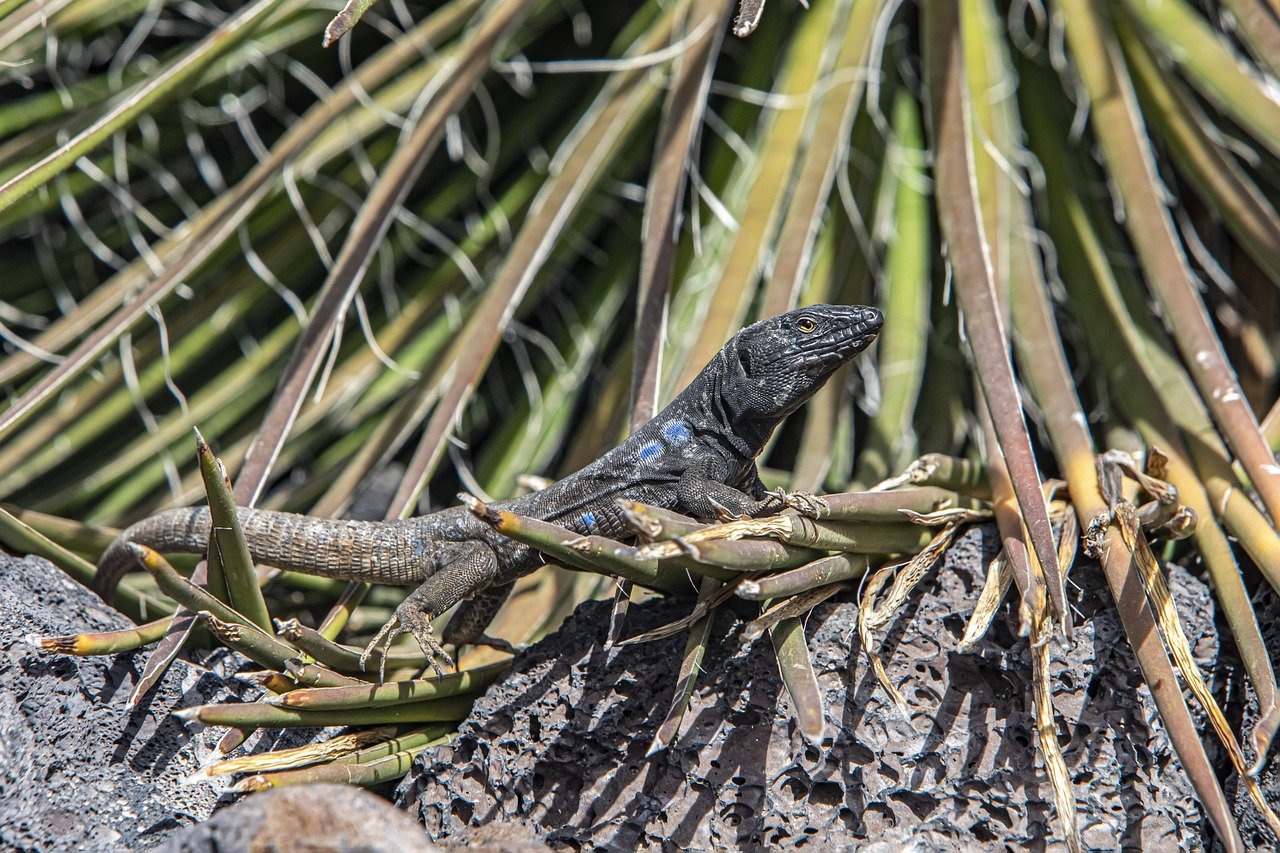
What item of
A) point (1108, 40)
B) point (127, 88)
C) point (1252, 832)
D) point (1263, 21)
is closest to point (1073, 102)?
point (1108, 40)

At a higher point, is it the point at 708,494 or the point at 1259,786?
the point at 708,494

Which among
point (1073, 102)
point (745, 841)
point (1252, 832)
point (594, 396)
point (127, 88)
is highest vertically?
point (1073, 102)

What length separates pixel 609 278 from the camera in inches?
146

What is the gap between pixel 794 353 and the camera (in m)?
2.50

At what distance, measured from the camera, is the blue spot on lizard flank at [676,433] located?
2.50 meters

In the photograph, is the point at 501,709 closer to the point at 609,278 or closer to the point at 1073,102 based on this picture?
the point at 609,278

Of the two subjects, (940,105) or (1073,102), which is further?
(1073,102)

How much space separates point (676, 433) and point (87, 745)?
1.33 metres

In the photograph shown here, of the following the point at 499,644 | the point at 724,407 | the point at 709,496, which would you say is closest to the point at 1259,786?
the point at 709,496

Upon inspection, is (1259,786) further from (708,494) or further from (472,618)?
(472,618)

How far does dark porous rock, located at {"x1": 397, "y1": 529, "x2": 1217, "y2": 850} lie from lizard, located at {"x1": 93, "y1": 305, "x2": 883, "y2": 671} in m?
0.33

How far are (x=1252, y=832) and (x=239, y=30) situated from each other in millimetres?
2877

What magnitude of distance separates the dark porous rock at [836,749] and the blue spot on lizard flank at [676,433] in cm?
46

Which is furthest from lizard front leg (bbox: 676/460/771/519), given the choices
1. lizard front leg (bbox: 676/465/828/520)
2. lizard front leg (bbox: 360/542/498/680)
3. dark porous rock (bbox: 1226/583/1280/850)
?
dark porous rock (bbox: 1226/583/1280/850)
